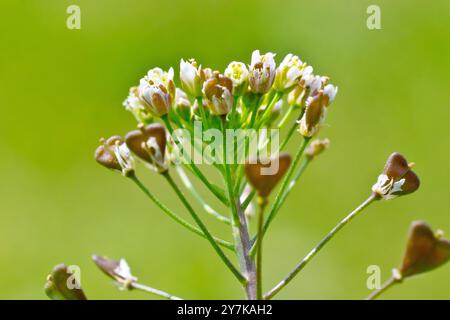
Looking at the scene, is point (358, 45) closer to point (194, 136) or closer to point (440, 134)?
point (440, 134)

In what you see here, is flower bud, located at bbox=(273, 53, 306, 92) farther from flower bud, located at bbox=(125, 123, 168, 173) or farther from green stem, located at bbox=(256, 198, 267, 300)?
green stem, located at bbox=(256, 198, 267, 300)

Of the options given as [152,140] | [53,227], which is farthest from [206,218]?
[152,140]

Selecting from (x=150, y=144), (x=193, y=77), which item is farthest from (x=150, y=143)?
(x=193, y=77)

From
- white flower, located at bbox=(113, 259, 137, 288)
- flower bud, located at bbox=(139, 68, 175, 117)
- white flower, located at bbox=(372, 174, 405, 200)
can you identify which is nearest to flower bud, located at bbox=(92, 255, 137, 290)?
white flower, located at bbox=(113, 259, 137, 288)

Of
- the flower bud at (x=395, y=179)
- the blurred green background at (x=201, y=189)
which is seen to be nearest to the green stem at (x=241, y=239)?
the flower bud at (x=395, y=179)

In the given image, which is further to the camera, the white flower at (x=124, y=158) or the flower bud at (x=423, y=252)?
the white flower at (x=124, y=158)

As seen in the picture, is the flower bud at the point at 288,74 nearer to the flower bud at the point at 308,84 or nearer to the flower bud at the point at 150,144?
the flower bud at the point at 308,84
